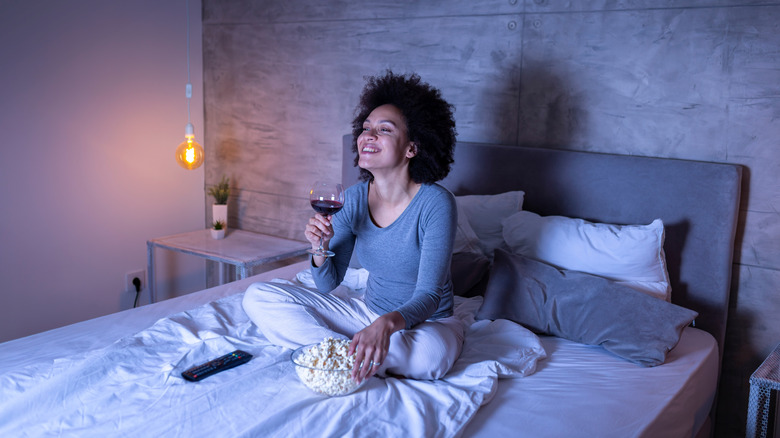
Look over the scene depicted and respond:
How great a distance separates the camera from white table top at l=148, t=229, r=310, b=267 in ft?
10.3

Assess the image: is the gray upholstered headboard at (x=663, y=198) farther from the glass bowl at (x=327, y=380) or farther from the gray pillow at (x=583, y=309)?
the glass bowl at (x=327, y=380)

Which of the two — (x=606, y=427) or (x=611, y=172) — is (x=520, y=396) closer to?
(x=606, y=427)

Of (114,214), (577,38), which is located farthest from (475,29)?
(114,214)

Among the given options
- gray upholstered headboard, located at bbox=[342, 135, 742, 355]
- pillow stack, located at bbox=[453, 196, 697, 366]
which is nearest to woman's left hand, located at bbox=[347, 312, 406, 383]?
pillow stack, located at bbox=[453, 196, 697, 366]

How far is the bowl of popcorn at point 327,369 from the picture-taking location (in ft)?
4.98

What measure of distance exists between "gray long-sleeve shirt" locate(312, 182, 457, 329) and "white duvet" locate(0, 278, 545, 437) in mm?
220

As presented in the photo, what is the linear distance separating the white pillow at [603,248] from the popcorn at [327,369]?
3.68 ft

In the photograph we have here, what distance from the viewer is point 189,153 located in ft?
10.9

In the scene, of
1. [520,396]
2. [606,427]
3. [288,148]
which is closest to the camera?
[606,427]

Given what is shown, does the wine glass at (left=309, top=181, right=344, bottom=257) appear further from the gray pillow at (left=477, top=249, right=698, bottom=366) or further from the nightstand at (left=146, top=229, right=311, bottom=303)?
the nightstand at (left=146, top=229, right=311, bottom=303)

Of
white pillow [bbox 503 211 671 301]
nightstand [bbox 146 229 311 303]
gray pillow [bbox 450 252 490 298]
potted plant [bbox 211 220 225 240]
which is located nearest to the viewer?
white pillow [bbox 503 211 671 301]

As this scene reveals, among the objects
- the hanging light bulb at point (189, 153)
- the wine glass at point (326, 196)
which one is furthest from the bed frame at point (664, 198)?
the hanging light bulb at point (189, 153)

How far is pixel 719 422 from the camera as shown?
8.11 feet

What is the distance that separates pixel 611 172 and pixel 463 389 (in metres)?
1.26
